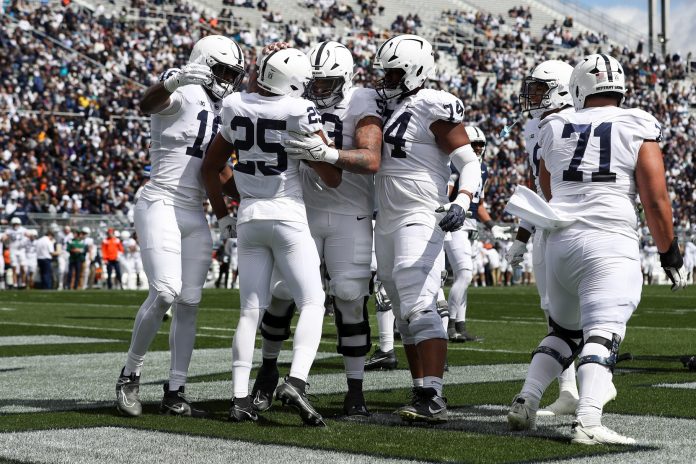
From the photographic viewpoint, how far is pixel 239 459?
4359 millimetres

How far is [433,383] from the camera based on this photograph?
550cm

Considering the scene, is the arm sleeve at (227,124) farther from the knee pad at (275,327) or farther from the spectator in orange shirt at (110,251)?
the spectator in orange shirt at (110,251)

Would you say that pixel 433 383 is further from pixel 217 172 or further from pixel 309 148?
pixel 217 172

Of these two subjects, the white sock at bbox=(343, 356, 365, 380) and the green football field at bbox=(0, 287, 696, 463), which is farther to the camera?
the white sock at bbox=(343, 356, 365, 380)

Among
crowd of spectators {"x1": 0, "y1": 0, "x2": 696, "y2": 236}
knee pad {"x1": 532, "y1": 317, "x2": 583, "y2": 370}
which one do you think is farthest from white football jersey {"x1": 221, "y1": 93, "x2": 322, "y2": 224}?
crowd of spectators {"x1": 0, "y1": 0, "x2": 696, "y2": 236}

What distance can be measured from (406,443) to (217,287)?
21286mm

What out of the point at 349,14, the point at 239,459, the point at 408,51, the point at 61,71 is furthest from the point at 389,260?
the point at 349,14

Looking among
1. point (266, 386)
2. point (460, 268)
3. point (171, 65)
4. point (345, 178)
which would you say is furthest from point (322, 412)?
point (171, 65)

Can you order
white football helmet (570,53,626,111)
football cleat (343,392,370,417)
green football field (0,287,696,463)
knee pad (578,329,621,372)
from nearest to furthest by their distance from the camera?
green football field (0,287,696,463) < knee pad (578,329,621,372) < white football helmet (570,53,626,111) < football cleat (343,392,370,417)

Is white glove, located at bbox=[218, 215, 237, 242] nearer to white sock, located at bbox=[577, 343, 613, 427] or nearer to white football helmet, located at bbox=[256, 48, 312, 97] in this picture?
white football helmet, located at bbox=[256, 48, 312, 97]

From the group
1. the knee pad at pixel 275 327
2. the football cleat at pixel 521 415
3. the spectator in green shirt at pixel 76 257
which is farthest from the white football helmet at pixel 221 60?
the spectator in green shirt at pixel 76 257

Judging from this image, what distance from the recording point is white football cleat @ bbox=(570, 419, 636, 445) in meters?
4.63

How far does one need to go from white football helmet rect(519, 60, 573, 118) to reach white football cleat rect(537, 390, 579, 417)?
6.44 ft

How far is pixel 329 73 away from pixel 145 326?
168cm
